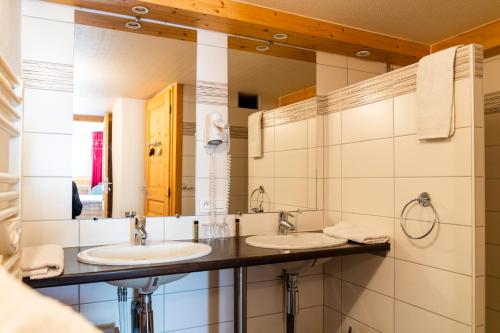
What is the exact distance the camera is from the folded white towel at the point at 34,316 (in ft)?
0.92

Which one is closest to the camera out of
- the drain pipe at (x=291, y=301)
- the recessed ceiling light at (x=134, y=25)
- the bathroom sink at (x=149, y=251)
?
the bathroom sink at (x=149, y=251)

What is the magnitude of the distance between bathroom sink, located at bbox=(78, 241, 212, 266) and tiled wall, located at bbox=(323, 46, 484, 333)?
1017 millimetres

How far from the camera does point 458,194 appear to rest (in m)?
1.60

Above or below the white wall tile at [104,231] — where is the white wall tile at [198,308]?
below

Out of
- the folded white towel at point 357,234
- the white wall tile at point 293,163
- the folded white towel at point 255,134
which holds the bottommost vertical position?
the folded white towel at point 357,234

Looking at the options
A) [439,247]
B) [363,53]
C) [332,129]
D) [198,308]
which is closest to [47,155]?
[198,308]

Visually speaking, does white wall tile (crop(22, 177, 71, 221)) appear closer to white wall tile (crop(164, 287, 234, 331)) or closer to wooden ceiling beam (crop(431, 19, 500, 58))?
white wall tile (crop(164, 287, 234, 331))

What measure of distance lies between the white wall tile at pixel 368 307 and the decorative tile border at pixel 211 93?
55.2 inches

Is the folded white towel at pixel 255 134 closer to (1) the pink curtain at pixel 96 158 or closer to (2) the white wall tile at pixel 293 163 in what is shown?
(2) the white wall tile at pixel 293 163

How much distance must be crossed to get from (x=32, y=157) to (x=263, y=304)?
1533 mm

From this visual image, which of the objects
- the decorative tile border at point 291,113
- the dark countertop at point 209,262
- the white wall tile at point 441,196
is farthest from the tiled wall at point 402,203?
the dark countertop at point 209,262

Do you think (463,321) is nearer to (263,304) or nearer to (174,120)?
(263,304)

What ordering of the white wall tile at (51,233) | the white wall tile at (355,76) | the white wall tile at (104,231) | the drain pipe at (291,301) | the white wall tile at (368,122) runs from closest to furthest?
the white wall tile at (51,233) < the white wall tile at (104,231) < the white wall tile at (368,122) < the drain pipe at (291,301) < the white wall tile at (355,76)

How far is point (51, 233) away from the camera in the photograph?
1.70 meters
